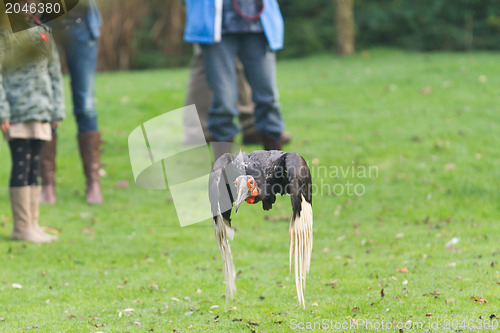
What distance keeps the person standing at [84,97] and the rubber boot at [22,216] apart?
1009 mm

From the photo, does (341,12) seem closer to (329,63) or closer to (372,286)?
(329,63)

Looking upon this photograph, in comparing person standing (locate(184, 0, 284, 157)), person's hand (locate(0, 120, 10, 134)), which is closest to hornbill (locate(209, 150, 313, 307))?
person standing (locate(184, 0, 284, 157))

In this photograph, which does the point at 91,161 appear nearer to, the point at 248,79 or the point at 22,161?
the point at 22,161

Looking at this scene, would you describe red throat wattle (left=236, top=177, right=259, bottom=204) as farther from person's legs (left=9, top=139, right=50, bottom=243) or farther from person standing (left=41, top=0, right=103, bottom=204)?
person standing (left=41, top=0, right=103, bottom=204)

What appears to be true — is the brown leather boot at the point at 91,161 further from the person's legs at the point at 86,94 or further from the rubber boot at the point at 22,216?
the rubber boot at the point at 22,216

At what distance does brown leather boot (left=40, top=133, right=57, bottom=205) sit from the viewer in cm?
587

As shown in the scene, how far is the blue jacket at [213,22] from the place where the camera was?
3.43 m

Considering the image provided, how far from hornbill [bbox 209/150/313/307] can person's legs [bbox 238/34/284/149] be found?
0.85m

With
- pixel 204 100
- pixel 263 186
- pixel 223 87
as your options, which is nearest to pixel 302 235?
pixel 263 186

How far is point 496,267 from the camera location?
4000mm

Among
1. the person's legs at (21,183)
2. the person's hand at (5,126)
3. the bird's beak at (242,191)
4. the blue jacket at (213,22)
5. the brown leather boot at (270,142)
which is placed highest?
the blue jacket at (213,22)

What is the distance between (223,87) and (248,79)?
0.35 meters

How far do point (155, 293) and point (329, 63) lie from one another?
9.11m

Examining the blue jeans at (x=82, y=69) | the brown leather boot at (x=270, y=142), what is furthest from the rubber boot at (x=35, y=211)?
the brown leather boot at (x=270, y=142)
